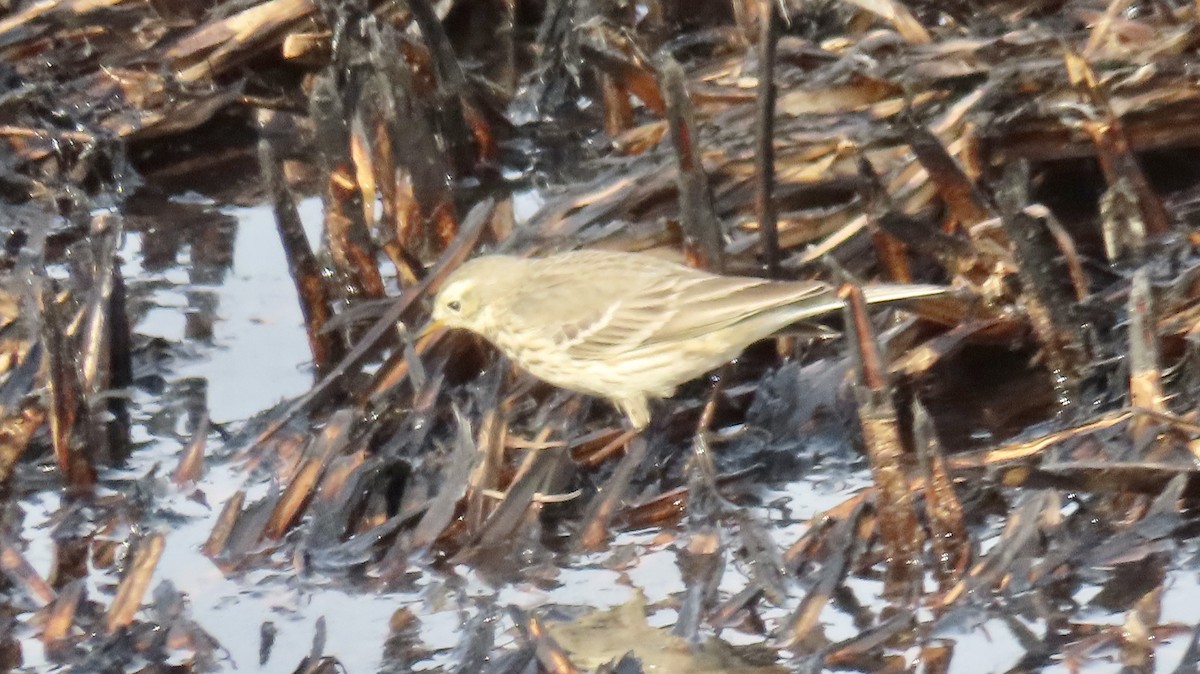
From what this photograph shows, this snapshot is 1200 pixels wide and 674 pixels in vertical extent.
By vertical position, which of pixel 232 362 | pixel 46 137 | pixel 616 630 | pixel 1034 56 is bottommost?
pixel 616 630

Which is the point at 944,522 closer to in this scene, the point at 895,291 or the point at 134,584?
the point at 895,291

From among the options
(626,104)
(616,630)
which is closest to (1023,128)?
(626,104)

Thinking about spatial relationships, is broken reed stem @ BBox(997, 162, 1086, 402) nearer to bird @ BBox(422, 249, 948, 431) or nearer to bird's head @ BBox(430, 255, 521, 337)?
bird @ BBox(422, 249, 948, 431)

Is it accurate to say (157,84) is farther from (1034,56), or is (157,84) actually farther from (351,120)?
(1034,56)

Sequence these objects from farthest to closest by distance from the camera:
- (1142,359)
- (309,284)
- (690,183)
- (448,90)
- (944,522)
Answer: (448,90) < (309,284) < (690,183) < (1142,359) < (944,522)

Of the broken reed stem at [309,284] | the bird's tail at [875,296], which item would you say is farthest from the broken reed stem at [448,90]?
the bird's tail at [875,296]

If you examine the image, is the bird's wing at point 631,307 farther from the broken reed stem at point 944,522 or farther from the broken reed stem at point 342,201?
the broken reed stem at point 944,522

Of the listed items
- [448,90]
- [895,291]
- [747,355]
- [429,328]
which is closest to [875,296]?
[895,291]
